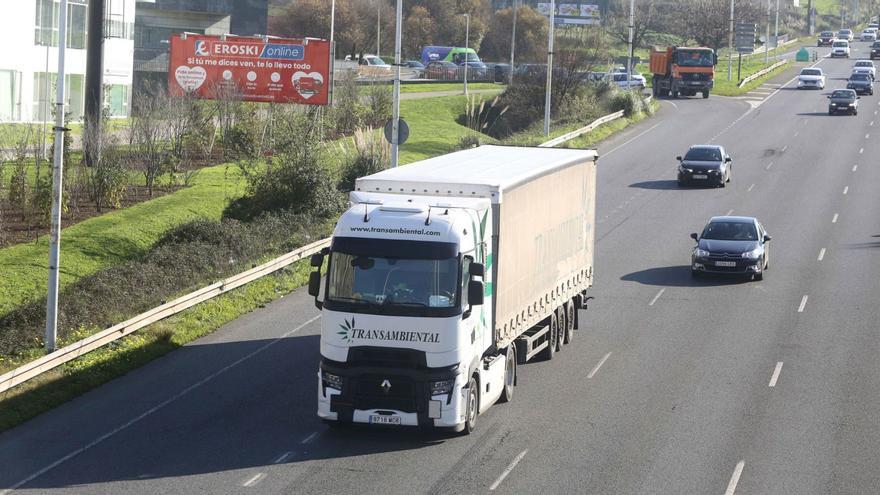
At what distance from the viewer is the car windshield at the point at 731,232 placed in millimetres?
31016

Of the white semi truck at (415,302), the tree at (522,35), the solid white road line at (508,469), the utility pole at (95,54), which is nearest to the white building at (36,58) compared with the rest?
the utility pole at (95,54)

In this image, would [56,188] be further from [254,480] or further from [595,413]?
[595,413]

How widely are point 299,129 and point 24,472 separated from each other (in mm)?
21853

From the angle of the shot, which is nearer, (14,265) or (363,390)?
(363,390)

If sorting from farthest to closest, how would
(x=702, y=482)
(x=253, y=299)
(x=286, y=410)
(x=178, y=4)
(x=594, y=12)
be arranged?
(x=594, y=12)
(x=178, y=4)
(x=253, y=299)
(x=286, y=410)
(x=702, y=482)

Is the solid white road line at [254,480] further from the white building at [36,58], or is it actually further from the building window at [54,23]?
the building window at [54,23]

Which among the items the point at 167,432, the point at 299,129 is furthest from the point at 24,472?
the point at 299,129

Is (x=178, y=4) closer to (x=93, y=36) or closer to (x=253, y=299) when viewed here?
(x=93, y=36)

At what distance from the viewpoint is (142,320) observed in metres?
22.7

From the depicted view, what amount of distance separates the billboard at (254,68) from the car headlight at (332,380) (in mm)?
29376

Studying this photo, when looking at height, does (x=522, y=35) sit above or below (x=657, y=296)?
above

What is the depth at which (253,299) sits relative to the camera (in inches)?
1049

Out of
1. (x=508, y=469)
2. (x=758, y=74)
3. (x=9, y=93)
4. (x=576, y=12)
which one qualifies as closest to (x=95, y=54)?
(x=9, y=93)

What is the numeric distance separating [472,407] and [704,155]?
97.2 feet
